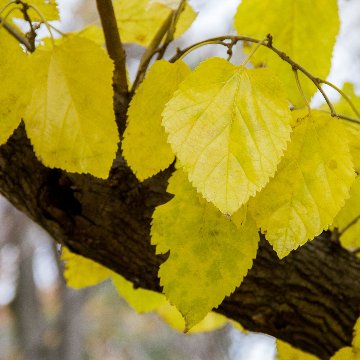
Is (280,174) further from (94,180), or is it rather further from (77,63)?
(94,180)

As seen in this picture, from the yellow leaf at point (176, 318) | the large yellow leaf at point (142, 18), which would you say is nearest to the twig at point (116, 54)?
the large yellow leaf at point (142, 18)

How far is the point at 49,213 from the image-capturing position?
88cm

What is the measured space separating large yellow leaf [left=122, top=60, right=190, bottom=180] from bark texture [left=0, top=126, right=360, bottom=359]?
10.6 inches

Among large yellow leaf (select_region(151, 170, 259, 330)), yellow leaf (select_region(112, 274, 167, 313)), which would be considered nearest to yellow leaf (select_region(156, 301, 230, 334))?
yellow leaf (select_region(112, 274, 167, 313))

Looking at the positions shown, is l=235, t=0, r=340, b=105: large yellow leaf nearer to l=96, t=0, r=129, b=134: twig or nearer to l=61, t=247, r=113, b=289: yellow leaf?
l=96, t=0, r=129, b=134: twig

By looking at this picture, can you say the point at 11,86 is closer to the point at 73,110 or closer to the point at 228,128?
→ the point at 73,110

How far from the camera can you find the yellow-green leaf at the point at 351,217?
2.32 feet

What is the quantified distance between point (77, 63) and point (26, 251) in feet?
18.9

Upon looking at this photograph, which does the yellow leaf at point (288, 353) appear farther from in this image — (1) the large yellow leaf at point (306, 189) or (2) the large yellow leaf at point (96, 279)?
(1) the large yellow leaf at point (306, 189)

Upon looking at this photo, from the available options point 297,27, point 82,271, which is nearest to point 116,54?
point 297,27

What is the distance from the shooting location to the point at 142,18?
3.36 ft

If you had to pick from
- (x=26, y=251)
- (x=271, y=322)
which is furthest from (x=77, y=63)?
(x=26, y=251)

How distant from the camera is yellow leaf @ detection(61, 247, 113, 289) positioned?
3.46 feet

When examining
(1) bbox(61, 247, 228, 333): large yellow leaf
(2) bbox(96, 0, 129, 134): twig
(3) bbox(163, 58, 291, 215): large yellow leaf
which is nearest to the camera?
(3) bbox(163, 58, 291, 215): large yellow leaf
